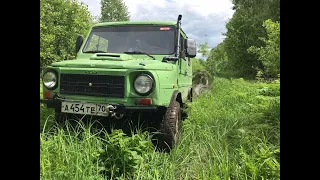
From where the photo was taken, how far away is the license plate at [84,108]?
3.19 meters

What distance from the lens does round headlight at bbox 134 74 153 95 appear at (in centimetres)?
314

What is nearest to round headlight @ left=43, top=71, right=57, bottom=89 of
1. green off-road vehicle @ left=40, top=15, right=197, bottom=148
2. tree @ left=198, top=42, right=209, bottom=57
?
green off-road vehicle @ left=40, top=15, right=197, bottom=148

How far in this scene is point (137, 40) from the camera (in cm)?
423

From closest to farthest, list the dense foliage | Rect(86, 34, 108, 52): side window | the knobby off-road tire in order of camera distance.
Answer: the knobby off-road tire < Rect(86, 34, 108, 52): side window < the dense foliage

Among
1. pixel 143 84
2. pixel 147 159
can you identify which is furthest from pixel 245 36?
pixel 147 159

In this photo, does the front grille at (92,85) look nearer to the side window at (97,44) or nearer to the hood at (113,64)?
the hood at (113,64)

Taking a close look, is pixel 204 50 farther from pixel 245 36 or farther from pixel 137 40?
pixel 137 40

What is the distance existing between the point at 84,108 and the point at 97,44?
1.57m

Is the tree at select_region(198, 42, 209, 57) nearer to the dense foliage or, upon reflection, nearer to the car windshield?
the dense foliage

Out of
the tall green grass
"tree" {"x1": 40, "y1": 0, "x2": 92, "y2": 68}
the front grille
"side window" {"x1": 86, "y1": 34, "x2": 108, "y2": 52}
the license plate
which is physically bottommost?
the tall green grass

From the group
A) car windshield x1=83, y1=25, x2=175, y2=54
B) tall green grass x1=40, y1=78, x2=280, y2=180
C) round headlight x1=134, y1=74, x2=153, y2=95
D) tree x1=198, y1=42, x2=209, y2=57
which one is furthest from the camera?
tree x1=198, y1=42, x2=209, y2=57

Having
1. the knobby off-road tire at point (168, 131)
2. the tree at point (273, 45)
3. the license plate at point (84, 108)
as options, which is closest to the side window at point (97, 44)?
the license plate at point (84, 108)
